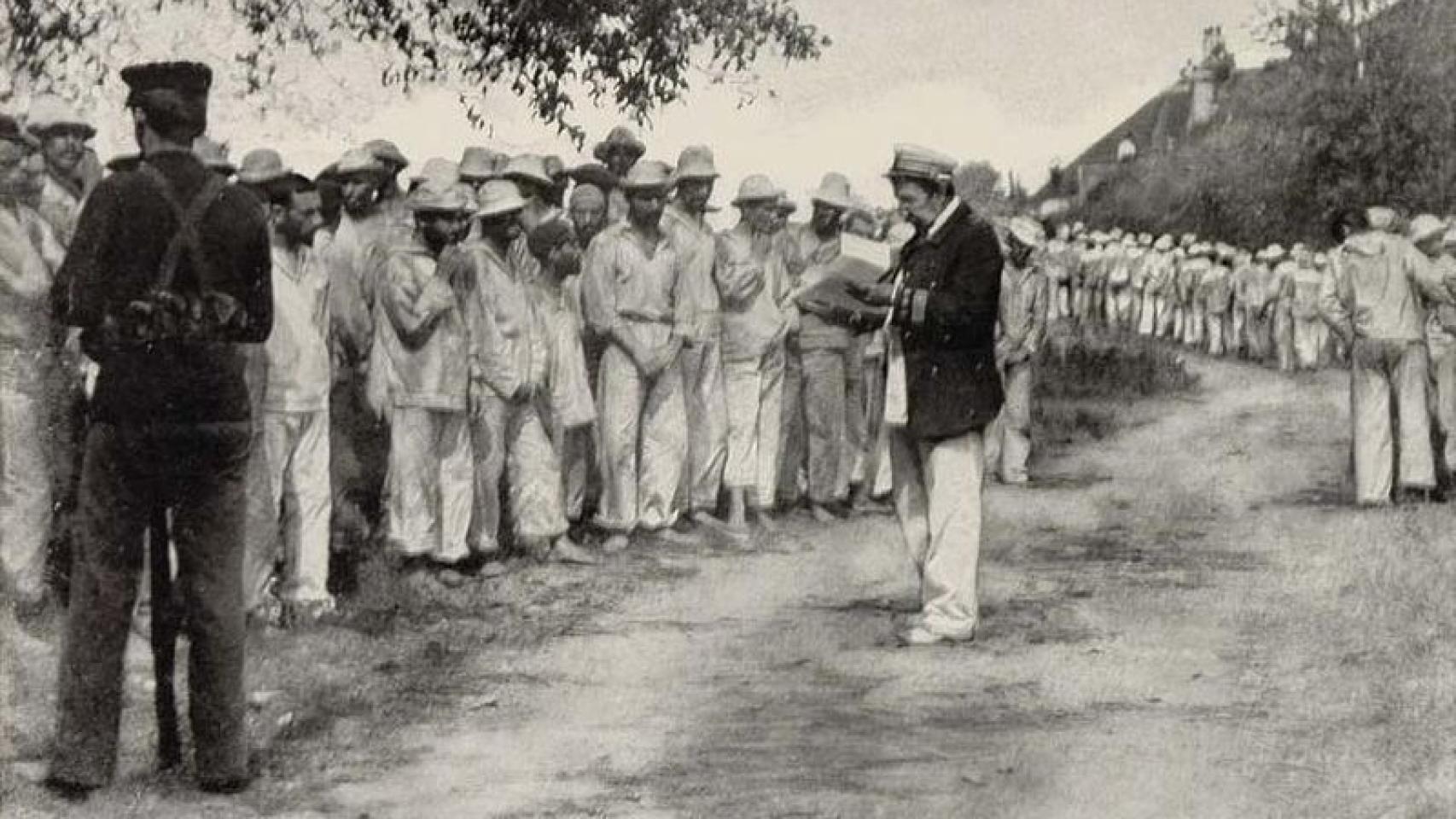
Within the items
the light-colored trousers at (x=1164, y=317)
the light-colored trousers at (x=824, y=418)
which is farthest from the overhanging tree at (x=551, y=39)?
the light-colored trousers at (x=1164, y=317)

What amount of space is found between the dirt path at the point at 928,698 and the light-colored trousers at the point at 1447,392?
5.67 feet

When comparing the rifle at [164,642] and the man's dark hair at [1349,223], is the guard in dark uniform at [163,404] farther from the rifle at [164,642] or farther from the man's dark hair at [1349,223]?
the man's dark hair at [1349,223]

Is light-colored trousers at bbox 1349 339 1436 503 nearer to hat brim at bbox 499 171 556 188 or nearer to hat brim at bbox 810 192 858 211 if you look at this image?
hat brim at bbox 810 192 858 211

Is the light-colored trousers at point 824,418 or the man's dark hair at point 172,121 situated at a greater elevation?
the man's dark hair at point 172,121

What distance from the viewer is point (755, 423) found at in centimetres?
1228

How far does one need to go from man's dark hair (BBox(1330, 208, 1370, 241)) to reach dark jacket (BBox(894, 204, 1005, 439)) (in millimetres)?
4912

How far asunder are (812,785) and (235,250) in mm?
2368

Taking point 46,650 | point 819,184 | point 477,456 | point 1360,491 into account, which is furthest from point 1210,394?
point 46,650

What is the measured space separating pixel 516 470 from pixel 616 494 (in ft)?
3.07

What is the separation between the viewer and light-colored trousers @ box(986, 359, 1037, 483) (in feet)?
46.7

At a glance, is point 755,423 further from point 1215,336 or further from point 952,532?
point 1215,336

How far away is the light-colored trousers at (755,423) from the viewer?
1213cm

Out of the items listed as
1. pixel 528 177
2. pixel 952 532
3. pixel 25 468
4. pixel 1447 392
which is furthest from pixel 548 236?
pixel 1447 392

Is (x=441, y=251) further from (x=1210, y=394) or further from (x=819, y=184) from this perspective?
(x=1210, y=394)
